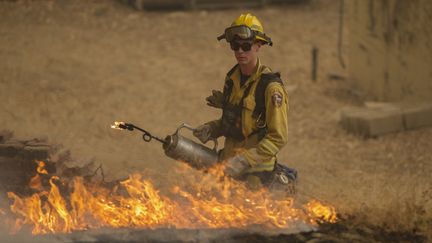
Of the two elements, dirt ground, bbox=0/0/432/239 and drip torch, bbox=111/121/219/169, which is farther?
dirt ground, bbox=0/0/432/239

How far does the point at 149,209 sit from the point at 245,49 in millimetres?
1435

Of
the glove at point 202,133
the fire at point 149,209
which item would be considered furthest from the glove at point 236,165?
the glove at point 202,133

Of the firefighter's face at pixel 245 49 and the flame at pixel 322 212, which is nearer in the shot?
the firefighter's face at pixel 245 49

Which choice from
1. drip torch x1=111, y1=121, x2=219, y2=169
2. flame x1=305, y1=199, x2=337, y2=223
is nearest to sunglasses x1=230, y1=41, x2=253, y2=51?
drip torch x1=111, y1=121, x2=219, y2=169

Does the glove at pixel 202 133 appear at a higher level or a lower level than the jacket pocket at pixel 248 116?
lower

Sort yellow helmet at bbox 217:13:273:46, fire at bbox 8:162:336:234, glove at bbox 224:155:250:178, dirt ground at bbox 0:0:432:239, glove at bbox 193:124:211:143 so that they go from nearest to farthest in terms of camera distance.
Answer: yellow helmet at bbox 217:13:273:46
glove at bbox 224:155:250:178
fire at bbox 8:162:336:234
glove at bbox 193:124:211:143
dirt ground at bbox 0:0:432:239

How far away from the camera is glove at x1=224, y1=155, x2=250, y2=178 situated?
5.29m

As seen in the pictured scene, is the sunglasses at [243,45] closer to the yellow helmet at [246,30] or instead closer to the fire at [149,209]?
the yellow helmet at [246,30]

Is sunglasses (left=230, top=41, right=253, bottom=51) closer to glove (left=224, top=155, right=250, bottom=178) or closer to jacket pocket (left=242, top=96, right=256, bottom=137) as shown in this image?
jacket pocket (left=242, top=96, right=256, bottom=137)

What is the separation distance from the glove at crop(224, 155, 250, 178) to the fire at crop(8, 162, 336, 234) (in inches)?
7.4

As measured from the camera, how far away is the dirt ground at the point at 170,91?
815cm

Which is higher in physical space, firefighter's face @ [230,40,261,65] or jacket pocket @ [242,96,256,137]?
firefighter's face @ [230,40,261,65]

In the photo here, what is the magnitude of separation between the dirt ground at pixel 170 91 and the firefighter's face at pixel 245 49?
5.08ft

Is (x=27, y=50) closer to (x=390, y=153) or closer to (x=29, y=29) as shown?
(x=29, y=29)
